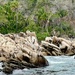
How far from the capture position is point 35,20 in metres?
153

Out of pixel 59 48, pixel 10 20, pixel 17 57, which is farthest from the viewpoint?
pixel 10 20

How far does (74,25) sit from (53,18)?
13341 mm

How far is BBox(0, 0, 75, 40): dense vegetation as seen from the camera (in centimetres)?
11895

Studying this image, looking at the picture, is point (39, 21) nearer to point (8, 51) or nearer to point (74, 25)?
point (74, 25)

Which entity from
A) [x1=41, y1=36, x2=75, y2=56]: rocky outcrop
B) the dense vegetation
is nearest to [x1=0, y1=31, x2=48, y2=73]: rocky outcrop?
[x1=41, y1=36, x2=75, y2=56]: rocky outcrop

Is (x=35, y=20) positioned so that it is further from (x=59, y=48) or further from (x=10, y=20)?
(x=59, y=48)

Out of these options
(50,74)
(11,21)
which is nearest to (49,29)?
(11,21)

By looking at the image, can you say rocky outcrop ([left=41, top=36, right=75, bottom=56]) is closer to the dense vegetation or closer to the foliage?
the dense vegetation

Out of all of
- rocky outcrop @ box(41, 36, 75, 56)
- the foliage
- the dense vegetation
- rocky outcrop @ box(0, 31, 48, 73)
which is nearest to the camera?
rocky outcrop @ box(0, 31, 48, 73)

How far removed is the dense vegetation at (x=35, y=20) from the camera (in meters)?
119

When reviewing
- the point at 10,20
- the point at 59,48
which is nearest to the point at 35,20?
the point at 10,20

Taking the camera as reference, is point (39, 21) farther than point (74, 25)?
No

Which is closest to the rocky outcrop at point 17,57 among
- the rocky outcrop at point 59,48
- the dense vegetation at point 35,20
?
the rocky outcrop at point 59,48

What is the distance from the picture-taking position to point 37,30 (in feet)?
420
